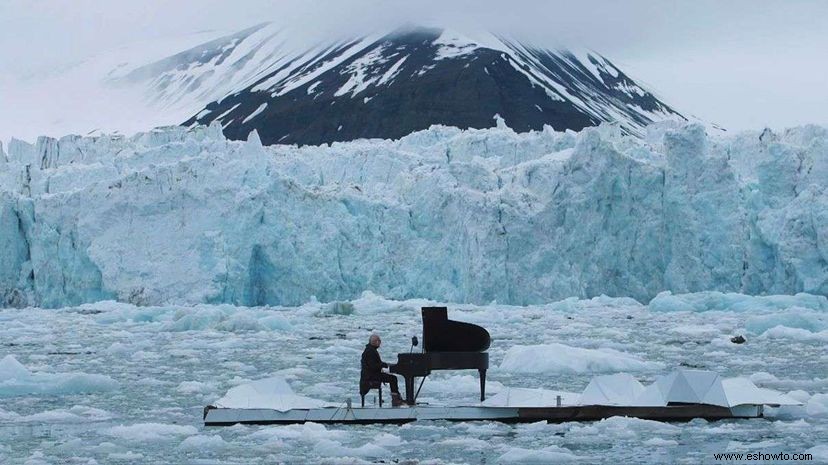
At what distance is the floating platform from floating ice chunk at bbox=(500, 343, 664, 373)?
4596mm

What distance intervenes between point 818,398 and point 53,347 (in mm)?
13174

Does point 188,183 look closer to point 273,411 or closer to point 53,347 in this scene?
point 53,347

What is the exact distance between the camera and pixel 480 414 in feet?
35.5

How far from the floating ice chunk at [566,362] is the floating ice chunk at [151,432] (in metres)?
6.33

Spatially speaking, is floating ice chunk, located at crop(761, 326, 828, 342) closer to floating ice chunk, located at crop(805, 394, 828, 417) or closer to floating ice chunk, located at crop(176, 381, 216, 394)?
floating ice chunk, located at crop(805, 394, 828, 417)

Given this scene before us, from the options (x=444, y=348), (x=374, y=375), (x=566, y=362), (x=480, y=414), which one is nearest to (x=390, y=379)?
(x=374, y=375)

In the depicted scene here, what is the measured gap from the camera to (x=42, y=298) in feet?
103

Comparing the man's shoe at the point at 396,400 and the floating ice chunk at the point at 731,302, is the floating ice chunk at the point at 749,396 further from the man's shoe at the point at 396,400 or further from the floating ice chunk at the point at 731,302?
the floating ice chunk at the point at 731,302

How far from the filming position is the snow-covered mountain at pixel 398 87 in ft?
294

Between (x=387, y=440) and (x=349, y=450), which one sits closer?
(x=349, y=450)

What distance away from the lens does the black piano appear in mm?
10891

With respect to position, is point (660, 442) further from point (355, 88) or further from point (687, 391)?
point (355, 88)

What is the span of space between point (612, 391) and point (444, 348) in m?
1.79

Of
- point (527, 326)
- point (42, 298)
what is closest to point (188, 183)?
point (42, 298)
